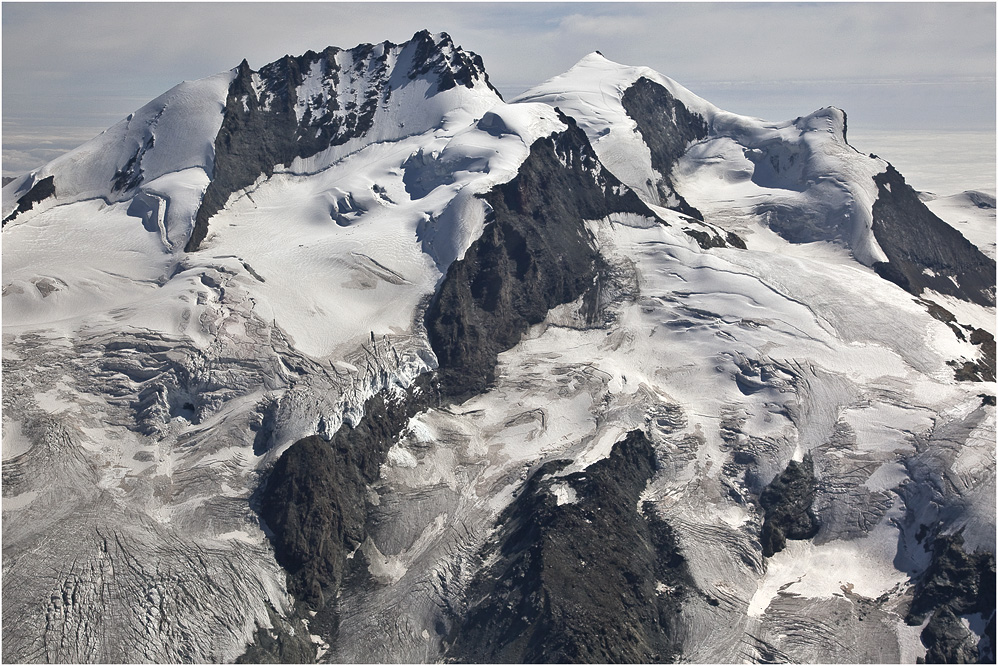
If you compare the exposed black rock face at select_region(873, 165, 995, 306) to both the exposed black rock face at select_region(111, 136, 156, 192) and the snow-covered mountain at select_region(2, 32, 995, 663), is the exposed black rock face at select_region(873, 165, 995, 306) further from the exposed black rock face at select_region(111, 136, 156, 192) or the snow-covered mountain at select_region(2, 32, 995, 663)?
the exposed black rock face at select_region(111, 136, 156, 192)

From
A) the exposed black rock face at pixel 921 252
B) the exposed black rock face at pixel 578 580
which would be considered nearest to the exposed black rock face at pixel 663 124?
the exposed black rock face at pixel 921 252

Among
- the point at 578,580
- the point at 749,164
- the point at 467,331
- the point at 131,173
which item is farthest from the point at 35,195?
the point at 749,164

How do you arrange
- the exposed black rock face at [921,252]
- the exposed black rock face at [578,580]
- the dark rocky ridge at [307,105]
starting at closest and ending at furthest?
1. the exposed black rock face at [578,580]
2. the dark rocky ridge at [307,105]
3. the exposed black rock face at [921,252]

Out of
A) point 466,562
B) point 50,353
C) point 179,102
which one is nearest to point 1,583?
point 50,353

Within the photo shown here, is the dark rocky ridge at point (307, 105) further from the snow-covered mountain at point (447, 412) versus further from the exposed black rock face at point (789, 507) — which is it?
the exposed black rock face at point (789, 507)

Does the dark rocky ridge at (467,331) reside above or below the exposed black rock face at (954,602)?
above

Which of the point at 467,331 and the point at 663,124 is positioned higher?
the point at 663,124

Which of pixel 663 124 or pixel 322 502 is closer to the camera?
pixel 322 502

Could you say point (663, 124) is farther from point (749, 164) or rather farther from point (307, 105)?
A: point (307, 105)
